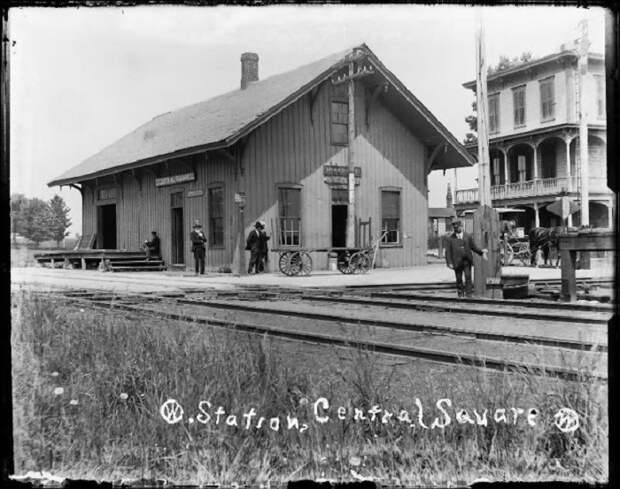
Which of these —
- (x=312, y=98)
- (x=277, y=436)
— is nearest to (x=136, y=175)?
(x=312, y=98)

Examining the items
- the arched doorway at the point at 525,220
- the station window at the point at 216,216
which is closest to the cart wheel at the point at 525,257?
the arched doorway at the point at 525,220

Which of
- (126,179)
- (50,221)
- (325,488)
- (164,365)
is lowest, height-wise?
(325,488)

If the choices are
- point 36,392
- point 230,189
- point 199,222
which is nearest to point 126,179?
point 199,222

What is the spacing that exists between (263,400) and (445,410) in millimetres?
969

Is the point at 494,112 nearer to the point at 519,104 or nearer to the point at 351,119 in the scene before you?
the point at 519,104

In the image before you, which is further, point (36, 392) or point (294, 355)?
point (294, 355)

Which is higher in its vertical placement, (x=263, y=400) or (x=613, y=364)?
(x=613, y=364)

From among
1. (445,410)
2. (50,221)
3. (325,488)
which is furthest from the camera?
(50,221)

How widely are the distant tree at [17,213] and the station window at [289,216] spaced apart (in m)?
15.8

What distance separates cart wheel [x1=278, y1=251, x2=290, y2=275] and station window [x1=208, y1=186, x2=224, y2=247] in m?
1.82

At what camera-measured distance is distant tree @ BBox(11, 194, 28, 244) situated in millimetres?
2785

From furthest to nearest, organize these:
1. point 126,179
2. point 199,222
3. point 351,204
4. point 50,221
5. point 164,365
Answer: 1. point 351,204
2. point 199,222
3. point 126,179
4. point 164,365
5. point 50,221

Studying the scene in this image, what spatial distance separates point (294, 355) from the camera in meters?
5.91

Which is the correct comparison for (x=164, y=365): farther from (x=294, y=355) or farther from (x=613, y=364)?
(x=613, y=364)
